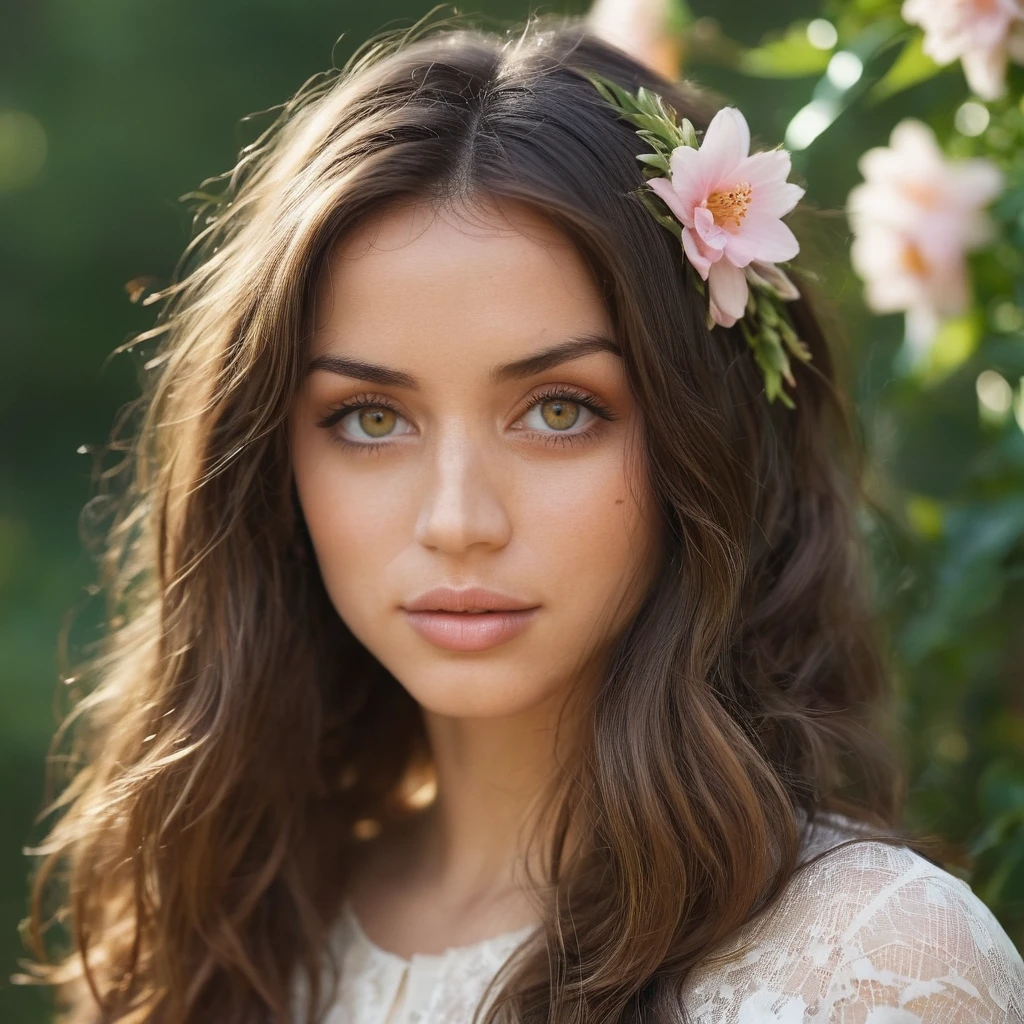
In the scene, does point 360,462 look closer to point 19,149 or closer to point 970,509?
point 970,509

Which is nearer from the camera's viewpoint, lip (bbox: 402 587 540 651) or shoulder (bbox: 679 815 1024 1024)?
shoulder (bbox: 679 815 1024 1024)

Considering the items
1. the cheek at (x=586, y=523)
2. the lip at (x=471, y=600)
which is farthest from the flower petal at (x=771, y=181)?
the lip at (x=471, y=600)

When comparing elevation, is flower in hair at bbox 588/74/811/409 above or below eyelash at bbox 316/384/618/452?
above

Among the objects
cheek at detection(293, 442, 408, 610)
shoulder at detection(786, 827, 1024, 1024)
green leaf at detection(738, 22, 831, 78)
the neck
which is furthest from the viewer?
green leaf at detection(738, 22, 831, 78)

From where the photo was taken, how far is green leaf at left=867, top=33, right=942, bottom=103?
1.84m

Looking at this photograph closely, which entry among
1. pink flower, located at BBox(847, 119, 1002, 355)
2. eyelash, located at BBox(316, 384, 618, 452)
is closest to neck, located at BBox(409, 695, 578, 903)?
eyelash, located at BBox(316, 384, 618, 452)

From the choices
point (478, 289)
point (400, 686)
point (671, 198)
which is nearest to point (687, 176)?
point (671, 198)

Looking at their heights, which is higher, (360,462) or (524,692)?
(360,462)

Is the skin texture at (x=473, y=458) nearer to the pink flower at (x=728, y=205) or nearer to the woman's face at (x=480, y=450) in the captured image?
the woman's face at (x=480, y=450)

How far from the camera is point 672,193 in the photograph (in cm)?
153

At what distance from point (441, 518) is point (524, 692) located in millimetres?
262

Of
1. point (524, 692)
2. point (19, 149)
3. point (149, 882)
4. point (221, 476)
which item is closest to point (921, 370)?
point (524, 692)

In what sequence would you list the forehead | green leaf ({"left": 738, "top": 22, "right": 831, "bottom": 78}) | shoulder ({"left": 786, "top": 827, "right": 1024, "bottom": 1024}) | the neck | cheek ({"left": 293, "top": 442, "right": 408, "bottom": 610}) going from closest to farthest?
shoulder ({"left": 786, "top": 827, "right": 1024, "bottom": 1024}), the forehead, cheek ({"left": 293, "top": 442, "right": 408, "bottom": 610}), the neck, green leaf ({"left": 738, "top": 22, "right": 831, "bottom": 78})

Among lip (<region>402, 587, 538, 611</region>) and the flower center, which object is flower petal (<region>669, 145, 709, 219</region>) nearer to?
the flower center
